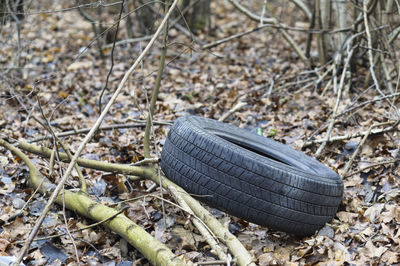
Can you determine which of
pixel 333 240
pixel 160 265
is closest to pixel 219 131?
pixel 333 240

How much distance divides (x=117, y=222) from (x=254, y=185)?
1112 mm

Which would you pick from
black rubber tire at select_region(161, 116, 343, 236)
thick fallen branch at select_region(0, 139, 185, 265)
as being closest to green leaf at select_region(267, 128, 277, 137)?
black rubber tire at select_region(161, 116, 343, 236)

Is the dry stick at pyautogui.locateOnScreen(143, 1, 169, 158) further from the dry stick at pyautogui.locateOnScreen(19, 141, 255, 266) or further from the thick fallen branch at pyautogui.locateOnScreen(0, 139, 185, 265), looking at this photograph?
the thick fallen branch at pyautogui.locateOnScreen(0, 139, 185, 265)

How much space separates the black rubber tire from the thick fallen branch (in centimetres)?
67

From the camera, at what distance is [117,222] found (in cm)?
386

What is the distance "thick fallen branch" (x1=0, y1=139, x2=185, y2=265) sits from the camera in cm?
344

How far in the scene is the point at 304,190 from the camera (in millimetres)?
4035

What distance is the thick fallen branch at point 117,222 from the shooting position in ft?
11.3

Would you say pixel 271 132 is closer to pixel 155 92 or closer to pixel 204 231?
pixel 155 92

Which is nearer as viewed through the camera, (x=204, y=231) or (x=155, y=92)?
(x=204, y=231)

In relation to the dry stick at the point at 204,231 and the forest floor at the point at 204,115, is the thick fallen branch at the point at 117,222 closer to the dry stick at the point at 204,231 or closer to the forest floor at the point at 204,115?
the forest floor at the point at 204,115

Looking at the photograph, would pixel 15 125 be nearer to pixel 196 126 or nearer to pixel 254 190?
pixel 196 126

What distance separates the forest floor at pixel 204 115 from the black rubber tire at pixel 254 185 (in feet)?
0.64

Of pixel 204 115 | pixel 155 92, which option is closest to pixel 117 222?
pixel 155 92
